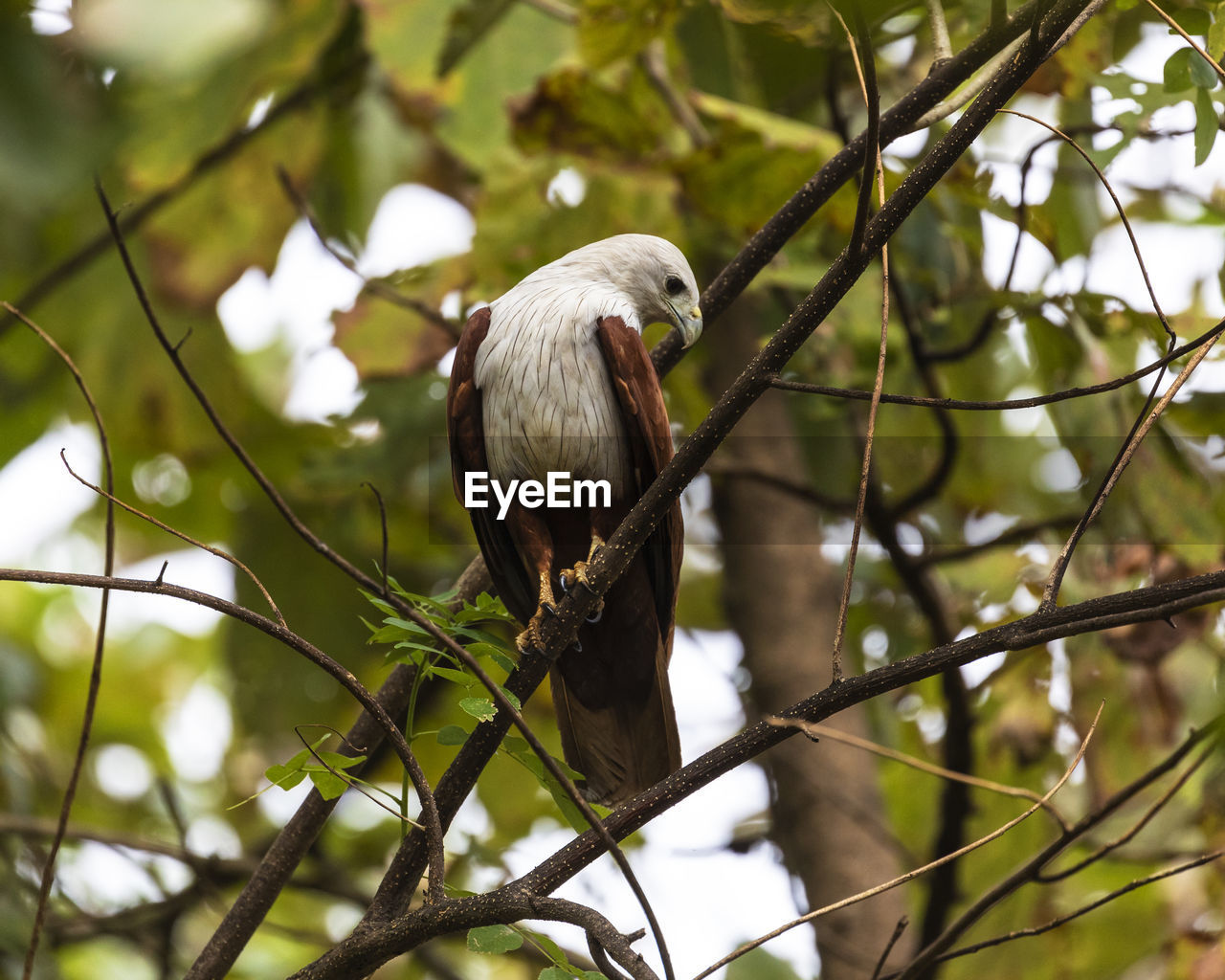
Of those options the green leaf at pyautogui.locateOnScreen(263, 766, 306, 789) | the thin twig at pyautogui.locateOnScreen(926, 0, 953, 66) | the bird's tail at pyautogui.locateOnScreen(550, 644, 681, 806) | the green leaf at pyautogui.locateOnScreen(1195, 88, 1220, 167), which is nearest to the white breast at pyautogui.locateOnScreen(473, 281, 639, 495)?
the bird's tail at pyautogui.locateOnScreen(550, 644, 681, 806)

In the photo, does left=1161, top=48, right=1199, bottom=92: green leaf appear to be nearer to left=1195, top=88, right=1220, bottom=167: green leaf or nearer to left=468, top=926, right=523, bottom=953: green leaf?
left=1195, top=88, right=1220, bottom=167: green leaf

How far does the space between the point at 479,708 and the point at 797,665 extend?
242cm

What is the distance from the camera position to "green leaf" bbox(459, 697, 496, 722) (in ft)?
6.75

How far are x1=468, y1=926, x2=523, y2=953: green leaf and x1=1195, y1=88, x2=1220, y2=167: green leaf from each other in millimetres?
2036

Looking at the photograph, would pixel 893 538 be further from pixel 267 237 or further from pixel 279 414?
pixel 279 414

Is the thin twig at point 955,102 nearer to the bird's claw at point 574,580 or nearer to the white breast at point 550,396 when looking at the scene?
the white breast at point 550,396

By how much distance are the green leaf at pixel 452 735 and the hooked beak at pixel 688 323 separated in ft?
4.47

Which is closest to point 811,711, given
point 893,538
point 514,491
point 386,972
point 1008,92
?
point 1008,92

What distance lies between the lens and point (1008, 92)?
6.45ft

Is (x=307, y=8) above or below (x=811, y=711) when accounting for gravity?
above

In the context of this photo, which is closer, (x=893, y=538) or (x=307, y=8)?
(x=893, y=538)

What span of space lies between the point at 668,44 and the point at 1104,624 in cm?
338

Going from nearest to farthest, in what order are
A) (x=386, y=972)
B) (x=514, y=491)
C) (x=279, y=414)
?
(x=514, y=491), (x=279, y=414), (x=386, y=972)

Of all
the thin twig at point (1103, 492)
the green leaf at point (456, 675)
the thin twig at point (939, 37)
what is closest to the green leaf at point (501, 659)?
the green leaf at point (456, 675)
